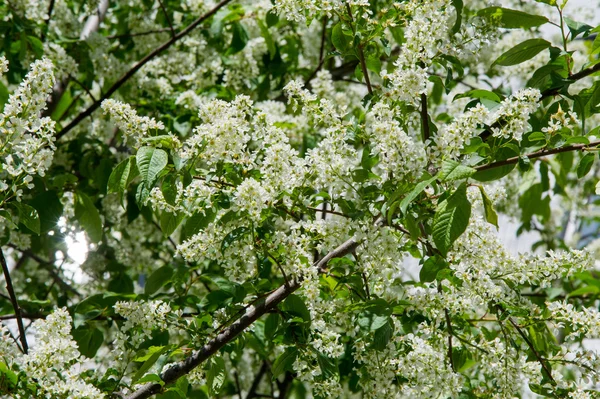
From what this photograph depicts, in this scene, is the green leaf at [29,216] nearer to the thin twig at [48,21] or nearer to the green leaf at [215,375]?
the green leaf at [215,375]

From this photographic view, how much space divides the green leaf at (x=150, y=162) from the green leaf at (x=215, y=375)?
79 cm

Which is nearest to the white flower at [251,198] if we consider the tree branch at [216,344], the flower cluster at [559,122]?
the tree branch at [216,344]

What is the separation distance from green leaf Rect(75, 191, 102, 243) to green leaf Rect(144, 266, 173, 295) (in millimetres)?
465

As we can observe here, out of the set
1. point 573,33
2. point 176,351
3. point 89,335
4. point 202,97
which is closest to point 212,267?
point 202,97

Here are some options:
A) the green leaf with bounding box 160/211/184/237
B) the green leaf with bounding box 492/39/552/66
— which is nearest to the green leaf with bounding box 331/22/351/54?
the green leaf with bounding box 492/39/552/66

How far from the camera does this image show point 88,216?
3361 millimetres

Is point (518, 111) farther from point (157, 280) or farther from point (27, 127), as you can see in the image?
point (157, 280)

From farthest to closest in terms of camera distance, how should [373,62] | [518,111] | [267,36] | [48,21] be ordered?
[48,21]
[267,36]
[373,62]
[518,111]

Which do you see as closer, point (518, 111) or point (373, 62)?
point (518, 111)

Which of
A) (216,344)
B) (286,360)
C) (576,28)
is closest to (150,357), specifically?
(216,344)

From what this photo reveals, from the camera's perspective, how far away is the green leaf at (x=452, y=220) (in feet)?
6.57

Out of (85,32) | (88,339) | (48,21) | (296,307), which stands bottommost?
(296,307)

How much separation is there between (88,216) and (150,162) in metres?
1.40

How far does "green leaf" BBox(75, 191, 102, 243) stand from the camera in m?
3.36
